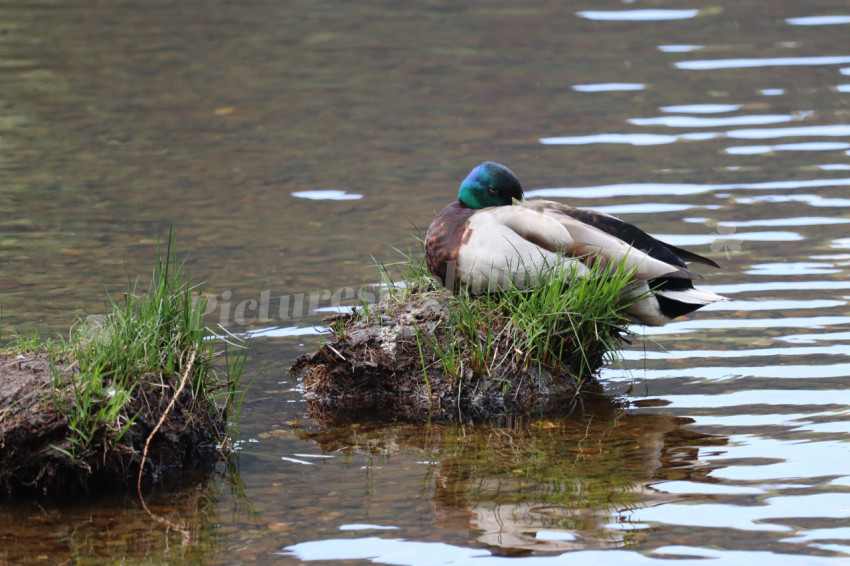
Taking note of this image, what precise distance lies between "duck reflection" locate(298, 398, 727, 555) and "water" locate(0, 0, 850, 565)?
2cm

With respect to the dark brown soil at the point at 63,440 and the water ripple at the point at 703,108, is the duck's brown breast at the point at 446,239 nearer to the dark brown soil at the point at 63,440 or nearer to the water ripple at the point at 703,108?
the dark brown soil at the point at 63,440

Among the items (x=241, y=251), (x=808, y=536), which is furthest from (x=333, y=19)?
(x=808, y=536)

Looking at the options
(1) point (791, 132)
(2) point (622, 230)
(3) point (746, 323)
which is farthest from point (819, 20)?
(2) point (622, 230)

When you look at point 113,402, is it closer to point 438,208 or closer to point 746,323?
point 746,323

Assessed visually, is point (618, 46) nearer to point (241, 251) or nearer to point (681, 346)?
point (241, 251)

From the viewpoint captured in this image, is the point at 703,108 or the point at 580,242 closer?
the point at 580,242

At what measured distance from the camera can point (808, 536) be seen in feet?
13.5

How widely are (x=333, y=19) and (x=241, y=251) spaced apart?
9129 millimetres

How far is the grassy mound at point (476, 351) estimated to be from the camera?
5.34m

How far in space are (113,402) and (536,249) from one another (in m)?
2.03

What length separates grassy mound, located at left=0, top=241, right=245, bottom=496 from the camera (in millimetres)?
4473

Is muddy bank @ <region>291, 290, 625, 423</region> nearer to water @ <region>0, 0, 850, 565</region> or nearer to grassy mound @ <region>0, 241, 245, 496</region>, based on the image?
water @ <region>0, 0, 850, 565</region>

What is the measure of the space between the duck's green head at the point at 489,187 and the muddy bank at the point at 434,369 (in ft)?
1.60

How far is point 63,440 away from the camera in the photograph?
4.48 m
